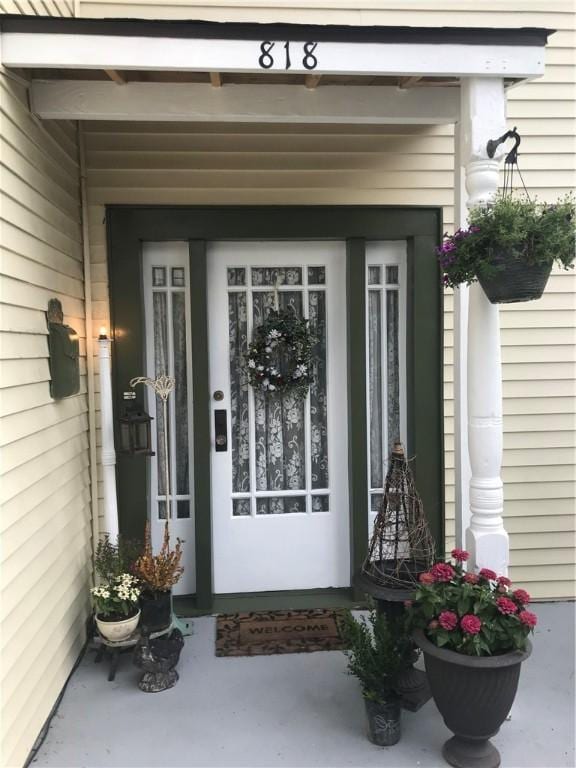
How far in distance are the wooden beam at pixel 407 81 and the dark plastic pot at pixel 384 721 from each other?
2452 millimetres

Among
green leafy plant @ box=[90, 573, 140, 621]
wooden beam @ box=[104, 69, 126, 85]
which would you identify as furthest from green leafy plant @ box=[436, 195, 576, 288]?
green leafy plant @ box=[90, 573, 140, 621]

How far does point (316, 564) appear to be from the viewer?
339 cm

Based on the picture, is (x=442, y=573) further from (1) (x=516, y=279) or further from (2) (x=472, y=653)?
(1) (x=516, y=279)

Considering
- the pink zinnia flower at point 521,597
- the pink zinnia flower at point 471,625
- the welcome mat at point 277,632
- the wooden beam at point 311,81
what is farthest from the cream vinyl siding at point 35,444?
the pink zinnia flower at point 521,597

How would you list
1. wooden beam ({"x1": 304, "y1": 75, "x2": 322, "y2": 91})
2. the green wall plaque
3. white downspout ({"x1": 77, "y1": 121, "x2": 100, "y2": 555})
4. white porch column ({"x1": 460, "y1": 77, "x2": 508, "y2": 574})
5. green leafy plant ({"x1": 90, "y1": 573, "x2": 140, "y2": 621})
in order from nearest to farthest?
white porch column ({"x1": 460, "y1": 77, "x2": 508, "y2": 574}) < wooden beam ({"x1": 304, "y1": 75, "x2": 322, "y2": 91}) < the green wall plaque < green leafy plant ({"x1": 90, "y1": 573, "x2": 140, "y2": 621}) < white downspout ({"x1": 77, "y1": 121, "x2": 100, "y2": 555})

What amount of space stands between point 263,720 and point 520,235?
2039mm

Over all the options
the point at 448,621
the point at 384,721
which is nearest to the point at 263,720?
the point at 384,721

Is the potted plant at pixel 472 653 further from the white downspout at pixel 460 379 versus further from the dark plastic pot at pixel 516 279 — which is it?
the dark plastic pot at pixel 516 279

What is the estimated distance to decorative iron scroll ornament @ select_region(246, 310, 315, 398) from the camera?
3.22 metres

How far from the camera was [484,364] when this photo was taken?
231 centimetres

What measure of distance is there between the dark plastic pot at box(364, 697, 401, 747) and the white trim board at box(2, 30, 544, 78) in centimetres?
232

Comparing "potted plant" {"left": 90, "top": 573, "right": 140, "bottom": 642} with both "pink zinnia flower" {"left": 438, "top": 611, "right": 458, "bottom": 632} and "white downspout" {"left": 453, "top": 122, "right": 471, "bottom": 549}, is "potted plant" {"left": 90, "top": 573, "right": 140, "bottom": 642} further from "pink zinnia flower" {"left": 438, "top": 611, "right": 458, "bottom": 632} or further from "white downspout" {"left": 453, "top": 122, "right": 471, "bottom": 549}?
"white downspout" {"left": 453, "top": 122, "right": 471, "bottom": 549}

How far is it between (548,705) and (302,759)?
1046mm

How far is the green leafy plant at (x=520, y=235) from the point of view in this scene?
2004 mm
